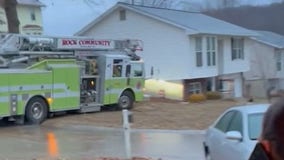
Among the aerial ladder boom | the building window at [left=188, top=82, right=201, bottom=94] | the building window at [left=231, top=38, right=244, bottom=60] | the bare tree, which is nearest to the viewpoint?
A: the aerial ladder boom

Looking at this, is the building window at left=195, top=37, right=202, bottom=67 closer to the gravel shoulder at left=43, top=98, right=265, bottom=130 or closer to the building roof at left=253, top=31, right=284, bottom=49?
the gravel shoulder at left=43, top=98, right=265, bottom=130

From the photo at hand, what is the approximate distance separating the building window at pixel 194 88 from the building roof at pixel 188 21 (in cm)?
329

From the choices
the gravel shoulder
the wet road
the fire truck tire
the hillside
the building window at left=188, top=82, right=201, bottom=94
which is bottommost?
the wet road

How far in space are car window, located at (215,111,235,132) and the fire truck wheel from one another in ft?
58.2

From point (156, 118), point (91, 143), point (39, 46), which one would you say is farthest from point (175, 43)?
point (91, 143)

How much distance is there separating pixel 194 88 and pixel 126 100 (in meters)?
10.4

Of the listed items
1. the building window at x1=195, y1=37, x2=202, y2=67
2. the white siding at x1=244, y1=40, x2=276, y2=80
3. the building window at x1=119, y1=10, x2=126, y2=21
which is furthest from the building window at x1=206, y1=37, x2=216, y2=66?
Result: the white siding at x1=244, y1=40, x2=276, y2=80

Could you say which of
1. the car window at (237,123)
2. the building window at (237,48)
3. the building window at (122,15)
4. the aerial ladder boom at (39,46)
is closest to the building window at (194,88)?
the building window at (237,48)

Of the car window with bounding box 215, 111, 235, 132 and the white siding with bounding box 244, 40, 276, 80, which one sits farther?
the white siding with bounding box 244, 40, 276, 80

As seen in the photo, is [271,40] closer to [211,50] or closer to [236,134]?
[211,50]

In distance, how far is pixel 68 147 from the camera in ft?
53.7

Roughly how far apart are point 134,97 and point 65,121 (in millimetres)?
5275

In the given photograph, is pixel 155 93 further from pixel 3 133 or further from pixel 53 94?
pixel 3 133

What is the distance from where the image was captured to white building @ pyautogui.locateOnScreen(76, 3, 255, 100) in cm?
3566
